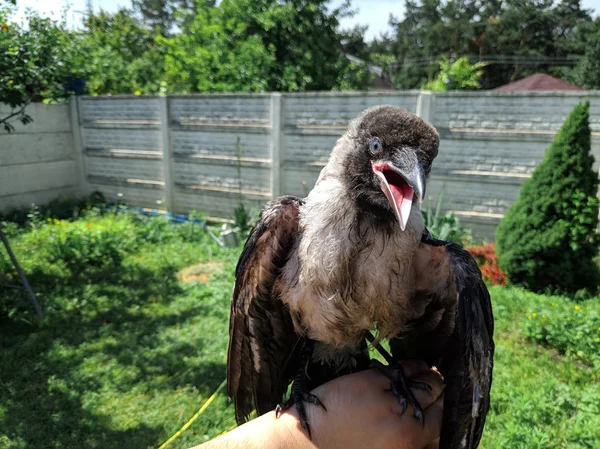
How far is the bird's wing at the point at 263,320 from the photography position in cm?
230

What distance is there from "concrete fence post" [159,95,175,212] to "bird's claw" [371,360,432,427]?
7.78 meters

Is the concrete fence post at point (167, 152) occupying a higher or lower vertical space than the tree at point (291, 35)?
lower

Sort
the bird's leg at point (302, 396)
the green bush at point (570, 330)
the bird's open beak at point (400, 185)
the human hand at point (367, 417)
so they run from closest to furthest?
the bird's open beak at point (400, 185), the human hand at point (367, 417), the bird's leg at point (302, 396), the green bush at point (570, 330)

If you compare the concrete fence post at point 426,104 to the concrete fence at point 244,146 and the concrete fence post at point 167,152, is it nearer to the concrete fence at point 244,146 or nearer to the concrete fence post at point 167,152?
the concrete fence at point 244,146

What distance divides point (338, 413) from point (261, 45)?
32.0 feet

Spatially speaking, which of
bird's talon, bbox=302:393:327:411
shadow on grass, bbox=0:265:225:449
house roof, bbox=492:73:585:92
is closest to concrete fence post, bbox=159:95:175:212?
shadow on grass, bbox=0:265:225:449

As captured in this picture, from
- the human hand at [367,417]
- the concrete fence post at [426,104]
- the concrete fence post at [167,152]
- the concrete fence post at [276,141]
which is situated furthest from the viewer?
the concrete fence post at [167,152]

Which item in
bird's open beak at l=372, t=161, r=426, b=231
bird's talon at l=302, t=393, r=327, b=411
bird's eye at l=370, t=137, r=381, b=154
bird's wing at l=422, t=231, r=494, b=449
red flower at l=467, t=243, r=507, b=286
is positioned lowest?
red flower at l=467, t=243, r=507, b=286

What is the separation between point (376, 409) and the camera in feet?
7.09

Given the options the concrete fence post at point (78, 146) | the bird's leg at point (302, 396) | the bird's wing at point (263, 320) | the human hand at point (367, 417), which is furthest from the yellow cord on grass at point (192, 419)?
the concrete fence post at point (78, 146)

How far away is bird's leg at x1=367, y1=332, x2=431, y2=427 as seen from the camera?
222cm

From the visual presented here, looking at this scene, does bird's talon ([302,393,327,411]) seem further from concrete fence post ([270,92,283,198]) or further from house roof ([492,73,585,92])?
house roof ([492,73,585,92])

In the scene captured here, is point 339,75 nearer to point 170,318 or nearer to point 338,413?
point 170,318

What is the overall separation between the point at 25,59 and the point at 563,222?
6728mm
